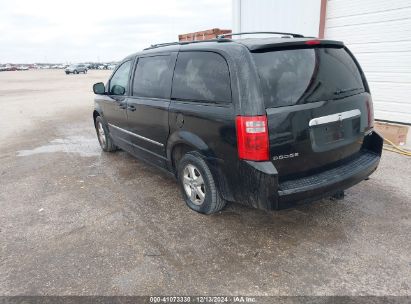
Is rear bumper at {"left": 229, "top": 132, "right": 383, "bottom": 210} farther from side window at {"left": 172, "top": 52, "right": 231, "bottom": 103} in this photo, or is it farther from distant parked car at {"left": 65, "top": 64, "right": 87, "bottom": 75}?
distant parked car at {"left": 65, "top": 64, "right": 87, "bottom": 75}

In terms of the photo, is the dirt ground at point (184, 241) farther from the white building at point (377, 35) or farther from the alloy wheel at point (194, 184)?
the white building at point (377, 35)

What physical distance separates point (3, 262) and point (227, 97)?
103 inches

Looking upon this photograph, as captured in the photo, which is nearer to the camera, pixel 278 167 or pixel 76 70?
pixel 278 167

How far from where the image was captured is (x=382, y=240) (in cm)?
311

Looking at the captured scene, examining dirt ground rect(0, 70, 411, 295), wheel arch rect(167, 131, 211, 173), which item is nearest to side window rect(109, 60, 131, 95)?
dirt ground rect(0, 70, 411, 295)

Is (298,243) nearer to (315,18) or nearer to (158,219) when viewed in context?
(158,219)

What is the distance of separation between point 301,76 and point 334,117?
1.62 ft

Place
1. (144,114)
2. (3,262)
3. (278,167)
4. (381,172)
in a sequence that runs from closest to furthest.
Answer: (278,167)
(3,262)
(144,114)
(381,172)

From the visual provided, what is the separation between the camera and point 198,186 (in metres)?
3.60

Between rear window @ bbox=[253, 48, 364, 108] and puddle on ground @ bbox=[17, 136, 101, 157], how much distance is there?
4574 millimetres

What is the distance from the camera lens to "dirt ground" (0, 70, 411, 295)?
2.60 metres

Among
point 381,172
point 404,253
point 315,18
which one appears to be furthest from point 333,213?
point 315,18

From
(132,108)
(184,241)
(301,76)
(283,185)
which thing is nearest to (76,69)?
(132,108)

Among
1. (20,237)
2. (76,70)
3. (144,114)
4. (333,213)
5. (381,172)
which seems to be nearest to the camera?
(20,237)
